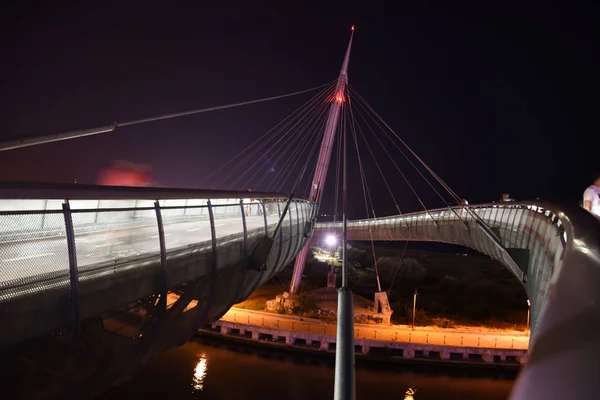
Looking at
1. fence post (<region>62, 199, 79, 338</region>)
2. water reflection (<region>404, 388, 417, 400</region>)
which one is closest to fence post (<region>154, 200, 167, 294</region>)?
fence post (<region>62, 199, 79, 338</region>)

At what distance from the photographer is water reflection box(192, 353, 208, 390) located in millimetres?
20464

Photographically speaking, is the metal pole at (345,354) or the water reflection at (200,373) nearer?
the metal pole at (345,354)

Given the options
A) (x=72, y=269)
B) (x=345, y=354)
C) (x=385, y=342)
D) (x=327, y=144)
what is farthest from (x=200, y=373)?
(x=345, y=354)

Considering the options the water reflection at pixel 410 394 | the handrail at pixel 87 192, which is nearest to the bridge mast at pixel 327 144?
the water reflection at pixel 410 394

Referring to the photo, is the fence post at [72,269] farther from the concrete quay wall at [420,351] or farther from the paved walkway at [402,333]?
the paved walkway at [402,333]

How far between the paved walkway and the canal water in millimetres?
2355

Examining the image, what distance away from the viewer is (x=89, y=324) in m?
4.24

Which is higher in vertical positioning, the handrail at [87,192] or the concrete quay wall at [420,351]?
the handrail at [87,192]

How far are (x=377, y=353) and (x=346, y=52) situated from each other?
2271cm

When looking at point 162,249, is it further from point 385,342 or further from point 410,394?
point 385,342

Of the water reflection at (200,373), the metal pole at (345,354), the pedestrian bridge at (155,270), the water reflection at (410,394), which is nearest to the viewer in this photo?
the pedestrian bridge at (155,270)

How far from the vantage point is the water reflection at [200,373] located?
20464mm

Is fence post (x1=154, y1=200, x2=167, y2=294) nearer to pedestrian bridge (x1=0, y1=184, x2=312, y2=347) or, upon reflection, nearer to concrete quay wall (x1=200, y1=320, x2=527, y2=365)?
pedestrian bridge (x1=0, y1=184, x2=312, y2=347)

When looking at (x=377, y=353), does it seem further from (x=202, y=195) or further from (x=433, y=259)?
(x=433, y=259)
